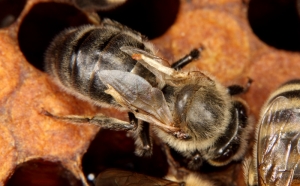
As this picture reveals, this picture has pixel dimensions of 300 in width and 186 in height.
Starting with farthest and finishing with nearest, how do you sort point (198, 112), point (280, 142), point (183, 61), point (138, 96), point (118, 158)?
point (118, 158) < point (183, 61) < point (198, 112) < point (138, 96) < point (280, 142)

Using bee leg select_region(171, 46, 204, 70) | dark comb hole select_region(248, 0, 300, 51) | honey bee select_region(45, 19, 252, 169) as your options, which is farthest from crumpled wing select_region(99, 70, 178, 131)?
dark comb hole select_region(248, 0, 300, 51)

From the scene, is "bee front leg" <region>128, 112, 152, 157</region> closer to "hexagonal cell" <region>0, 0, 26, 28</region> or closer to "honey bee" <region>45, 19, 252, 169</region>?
"honey bee" <region>45, 19, 252, 169</region>

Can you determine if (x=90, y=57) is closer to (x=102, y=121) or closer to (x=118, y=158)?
(x=102, y=121)

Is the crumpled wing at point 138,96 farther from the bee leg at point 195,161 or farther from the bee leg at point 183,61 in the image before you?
the bee leg at point 183,61

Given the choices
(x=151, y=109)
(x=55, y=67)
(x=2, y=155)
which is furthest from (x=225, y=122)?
(x=2, y=155)

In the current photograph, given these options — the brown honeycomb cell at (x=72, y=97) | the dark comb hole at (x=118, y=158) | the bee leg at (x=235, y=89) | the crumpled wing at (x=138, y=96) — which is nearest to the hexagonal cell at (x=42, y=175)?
the brown honeycomb cell at (x=72, y=97)

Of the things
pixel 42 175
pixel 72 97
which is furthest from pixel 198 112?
pixel 42 175
